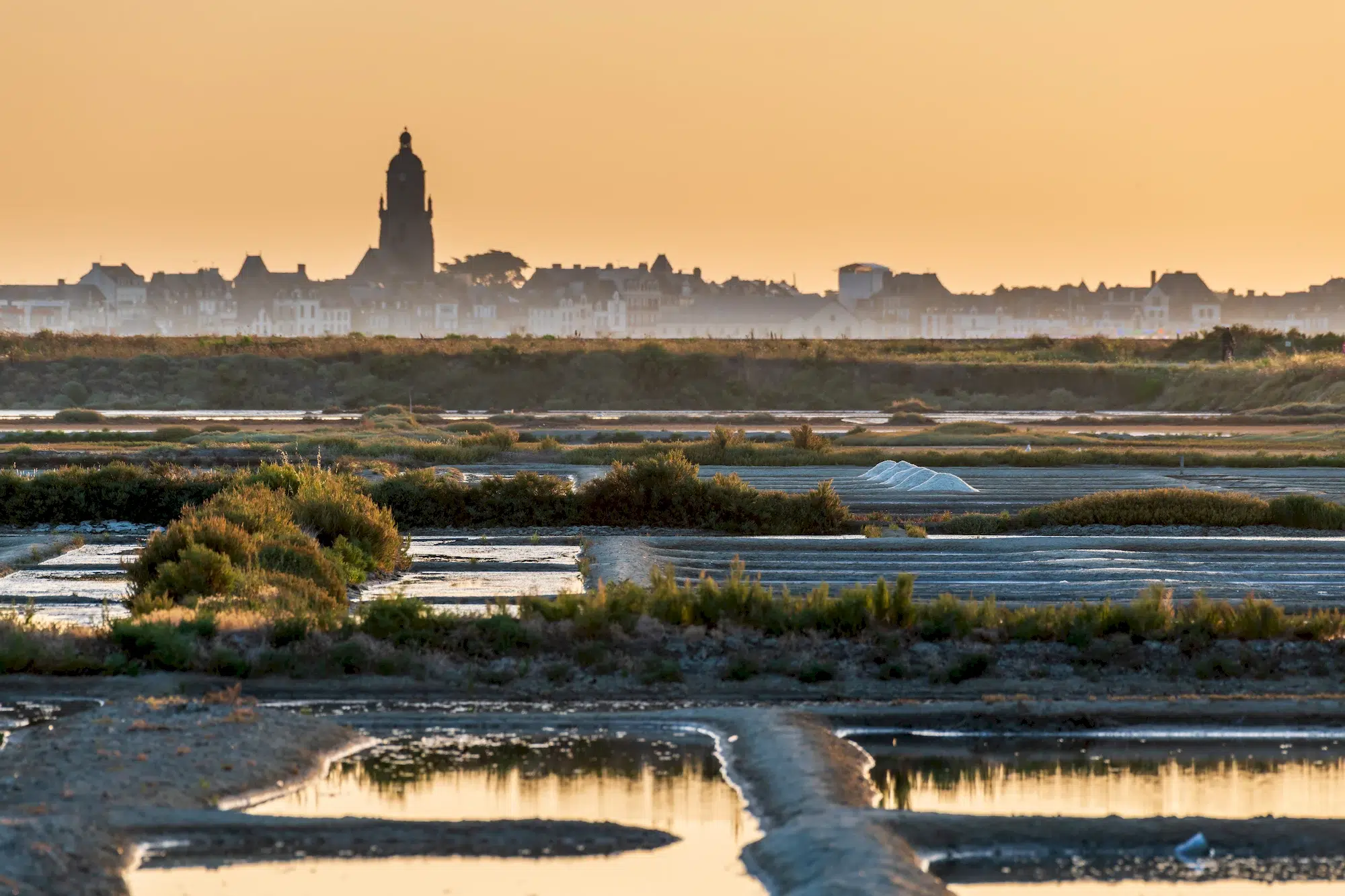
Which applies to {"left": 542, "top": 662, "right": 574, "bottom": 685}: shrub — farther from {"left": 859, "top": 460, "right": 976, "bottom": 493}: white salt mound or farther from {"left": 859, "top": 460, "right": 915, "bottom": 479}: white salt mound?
{"left": 859, "top": 460, "right": 915, "bottom": 479}: white salt mound

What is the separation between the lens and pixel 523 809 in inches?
340

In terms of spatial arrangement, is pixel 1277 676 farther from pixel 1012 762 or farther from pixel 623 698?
pixel 623 698

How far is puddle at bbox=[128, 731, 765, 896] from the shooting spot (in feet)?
24.3

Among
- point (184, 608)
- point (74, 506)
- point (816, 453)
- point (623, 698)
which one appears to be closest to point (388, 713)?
point (623, 698)

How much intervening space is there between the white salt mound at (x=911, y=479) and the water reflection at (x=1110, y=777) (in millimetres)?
17322

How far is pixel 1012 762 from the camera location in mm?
9641

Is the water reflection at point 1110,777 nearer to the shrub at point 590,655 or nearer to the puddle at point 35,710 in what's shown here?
the shrub at point 590,655

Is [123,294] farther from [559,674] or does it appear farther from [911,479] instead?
[559,674]

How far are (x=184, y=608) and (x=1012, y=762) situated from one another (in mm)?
6008

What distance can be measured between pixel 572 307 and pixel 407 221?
1740 centimetres

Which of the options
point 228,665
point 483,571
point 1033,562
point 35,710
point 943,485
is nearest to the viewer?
point 35,710

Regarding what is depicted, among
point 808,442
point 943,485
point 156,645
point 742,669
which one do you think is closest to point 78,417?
point 808,442

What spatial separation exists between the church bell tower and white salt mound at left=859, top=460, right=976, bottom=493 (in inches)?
5604

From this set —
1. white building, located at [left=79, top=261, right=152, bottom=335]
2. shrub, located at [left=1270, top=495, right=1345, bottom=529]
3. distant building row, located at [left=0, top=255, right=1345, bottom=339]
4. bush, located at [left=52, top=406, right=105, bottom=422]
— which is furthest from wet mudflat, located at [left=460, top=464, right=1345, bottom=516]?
white building, located at [left=79, top=261, right=152, bottom=335]
